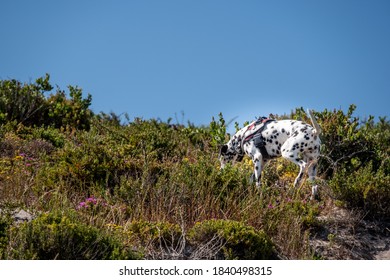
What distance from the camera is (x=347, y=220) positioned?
34.1ft

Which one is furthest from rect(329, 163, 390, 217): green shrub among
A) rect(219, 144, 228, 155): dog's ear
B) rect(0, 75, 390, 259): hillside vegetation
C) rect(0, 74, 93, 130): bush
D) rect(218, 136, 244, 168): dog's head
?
rect(0, 74, 93, 130): bush

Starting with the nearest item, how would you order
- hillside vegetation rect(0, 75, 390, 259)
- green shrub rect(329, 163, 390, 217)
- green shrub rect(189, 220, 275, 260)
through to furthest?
hillside vegetation rect(0, 75, 390, 259) → green shrub rect(189, 220, 275, 260) → green shrub rect(329, 163, 390, 217)

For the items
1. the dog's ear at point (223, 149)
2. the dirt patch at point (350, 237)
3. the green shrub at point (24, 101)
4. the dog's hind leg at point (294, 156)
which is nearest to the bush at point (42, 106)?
the green shrub at point (24, 101)

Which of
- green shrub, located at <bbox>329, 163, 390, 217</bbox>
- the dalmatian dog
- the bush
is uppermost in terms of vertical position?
the bush

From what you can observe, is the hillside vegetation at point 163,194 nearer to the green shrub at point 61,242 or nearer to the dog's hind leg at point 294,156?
the green shrub at point 61,242

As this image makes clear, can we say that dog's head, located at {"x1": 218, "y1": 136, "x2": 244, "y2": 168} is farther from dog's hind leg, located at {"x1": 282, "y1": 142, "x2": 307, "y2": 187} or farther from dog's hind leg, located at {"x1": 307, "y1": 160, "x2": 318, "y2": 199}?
dog's hind leg, located at {"x1": 307, "y1": 160, "x2": 318, "y2": 199}

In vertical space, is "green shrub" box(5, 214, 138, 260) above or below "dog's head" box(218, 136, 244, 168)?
below

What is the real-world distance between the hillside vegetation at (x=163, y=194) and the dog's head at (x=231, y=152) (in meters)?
0.86

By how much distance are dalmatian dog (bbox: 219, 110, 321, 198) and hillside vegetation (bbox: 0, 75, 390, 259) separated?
0.38 metres

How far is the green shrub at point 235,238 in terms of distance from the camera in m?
8.19

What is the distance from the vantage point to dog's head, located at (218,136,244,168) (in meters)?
12.6

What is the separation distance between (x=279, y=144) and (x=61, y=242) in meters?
5.45
